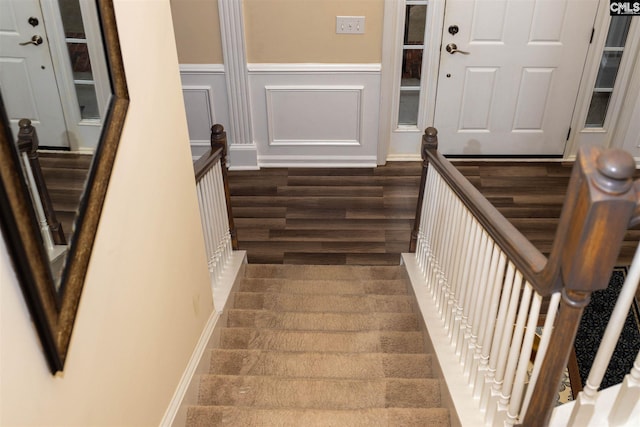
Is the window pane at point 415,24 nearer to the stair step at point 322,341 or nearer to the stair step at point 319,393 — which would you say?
the stair step at point 322,341

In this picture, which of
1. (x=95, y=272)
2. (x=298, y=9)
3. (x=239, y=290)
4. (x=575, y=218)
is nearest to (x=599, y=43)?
(x=298, y=9)

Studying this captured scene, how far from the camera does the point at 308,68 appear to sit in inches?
166

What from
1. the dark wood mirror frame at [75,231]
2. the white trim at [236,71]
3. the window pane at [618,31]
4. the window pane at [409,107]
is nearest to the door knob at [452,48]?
the window pane at [409,107]

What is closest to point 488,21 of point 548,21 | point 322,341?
point 548,21

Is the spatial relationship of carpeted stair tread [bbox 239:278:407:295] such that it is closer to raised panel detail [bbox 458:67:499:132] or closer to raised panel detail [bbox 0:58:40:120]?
raised panel detail [bbox 458:67:499:132]

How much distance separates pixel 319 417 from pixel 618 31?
153 inches

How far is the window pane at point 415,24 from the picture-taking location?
4141 mm

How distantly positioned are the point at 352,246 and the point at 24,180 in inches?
111

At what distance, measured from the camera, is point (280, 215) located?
12.9 ft

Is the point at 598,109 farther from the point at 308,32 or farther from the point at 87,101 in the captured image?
the point at 87,101

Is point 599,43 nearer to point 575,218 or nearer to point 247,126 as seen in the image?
point 247,126

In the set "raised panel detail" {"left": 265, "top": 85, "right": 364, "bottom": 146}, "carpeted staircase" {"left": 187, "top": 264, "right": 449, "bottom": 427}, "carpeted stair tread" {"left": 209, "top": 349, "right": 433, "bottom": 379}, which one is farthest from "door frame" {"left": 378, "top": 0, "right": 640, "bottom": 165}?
"carpeted stair tread" {"left": 209, "top": 349, "right": 433, "bottom": 379}

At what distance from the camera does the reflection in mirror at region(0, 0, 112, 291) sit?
0.91m

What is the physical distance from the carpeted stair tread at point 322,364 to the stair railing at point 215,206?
31 cm
